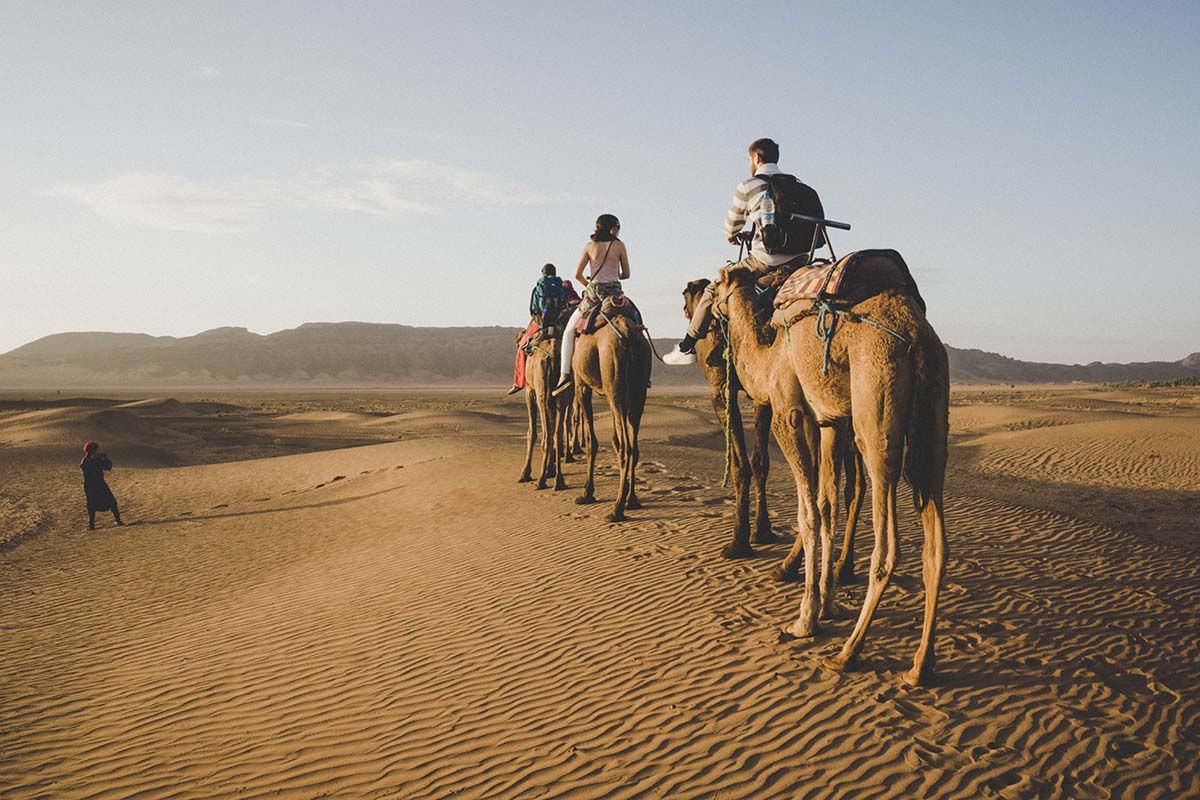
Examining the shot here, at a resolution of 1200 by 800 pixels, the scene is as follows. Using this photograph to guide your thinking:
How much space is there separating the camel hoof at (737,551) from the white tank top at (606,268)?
174 inches

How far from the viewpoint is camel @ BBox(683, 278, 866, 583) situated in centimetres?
749

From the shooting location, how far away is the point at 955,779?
4285 millimetres

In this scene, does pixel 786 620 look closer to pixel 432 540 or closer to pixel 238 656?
pixel 238 656

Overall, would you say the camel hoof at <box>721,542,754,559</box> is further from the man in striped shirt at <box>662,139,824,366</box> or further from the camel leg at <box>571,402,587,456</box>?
the camel leg at <box>571,402,587,456</box>

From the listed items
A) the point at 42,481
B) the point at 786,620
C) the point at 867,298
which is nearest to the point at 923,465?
the point at 867,298

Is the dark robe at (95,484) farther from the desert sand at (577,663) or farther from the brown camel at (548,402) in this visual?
the brown camel at (548,402)

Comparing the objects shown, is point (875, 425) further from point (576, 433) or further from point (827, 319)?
point (576, 433)

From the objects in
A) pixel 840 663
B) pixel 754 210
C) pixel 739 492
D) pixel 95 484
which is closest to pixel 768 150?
pixel 754 210

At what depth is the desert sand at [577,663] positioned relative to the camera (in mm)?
4652

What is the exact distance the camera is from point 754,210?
6.93 m

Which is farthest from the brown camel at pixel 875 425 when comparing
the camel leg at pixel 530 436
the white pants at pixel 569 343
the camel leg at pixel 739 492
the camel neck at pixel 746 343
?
the camel leg at pixel 530 436

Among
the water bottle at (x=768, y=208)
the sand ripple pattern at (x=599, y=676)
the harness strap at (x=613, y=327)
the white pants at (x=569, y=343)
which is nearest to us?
the sand ripple pattern at (x=599, y=676)

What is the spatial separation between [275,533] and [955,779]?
12.2m

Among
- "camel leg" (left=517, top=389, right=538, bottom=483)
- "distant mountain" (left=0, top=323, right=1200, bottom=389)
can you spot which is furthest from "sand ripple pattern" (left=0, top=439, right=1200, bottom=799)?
"distant mountain" (left=0, top=323, right=1200, bottom=389)
